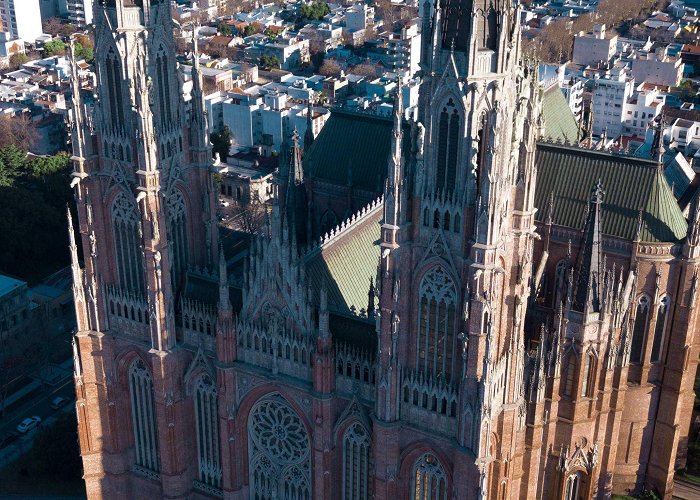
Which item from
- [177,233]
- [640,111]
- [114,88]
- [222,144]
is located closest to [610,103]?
[640,111]

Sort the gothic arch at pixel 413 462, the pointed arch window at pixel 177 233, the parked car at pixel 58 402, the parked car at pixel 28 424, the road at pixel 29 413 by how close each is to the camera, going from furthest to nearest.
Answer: the parked car at pixel 58 402, the parked car at pixel 28 424, the road at pixel 29 413, the pointed arch window at pixel 177 233, the gothic arch at pixel 413 462

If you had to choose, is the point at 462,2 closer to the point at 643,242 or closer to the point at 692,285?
the point at 643,242

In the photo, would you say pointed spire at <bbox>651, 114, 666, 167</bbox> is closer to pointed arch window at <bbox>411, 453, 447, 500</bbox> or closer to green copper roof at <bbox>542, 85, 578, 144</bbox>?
green copper roof at <bbox>542, 85, 578, 144</bbox>

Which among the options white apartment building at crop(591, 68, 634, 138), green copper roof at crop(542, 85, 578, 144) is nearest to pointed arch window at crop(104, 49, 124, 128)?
green copper roof at crop(542, 85, 578, 144)

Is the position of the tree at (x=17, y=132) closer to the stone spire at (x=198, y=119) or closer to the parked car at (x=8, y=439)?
the parked car at (x=8, y=439)

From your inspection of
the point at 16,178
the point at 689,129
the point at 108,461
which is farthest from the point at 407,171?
the point at 689,129

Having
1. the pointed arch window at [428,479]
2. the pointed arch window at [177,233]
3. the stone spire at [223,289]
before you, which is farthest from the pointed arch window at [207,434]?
the pointed arch window at [428,479]

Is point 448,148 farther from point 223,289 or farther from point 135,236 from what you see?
point 135,236
